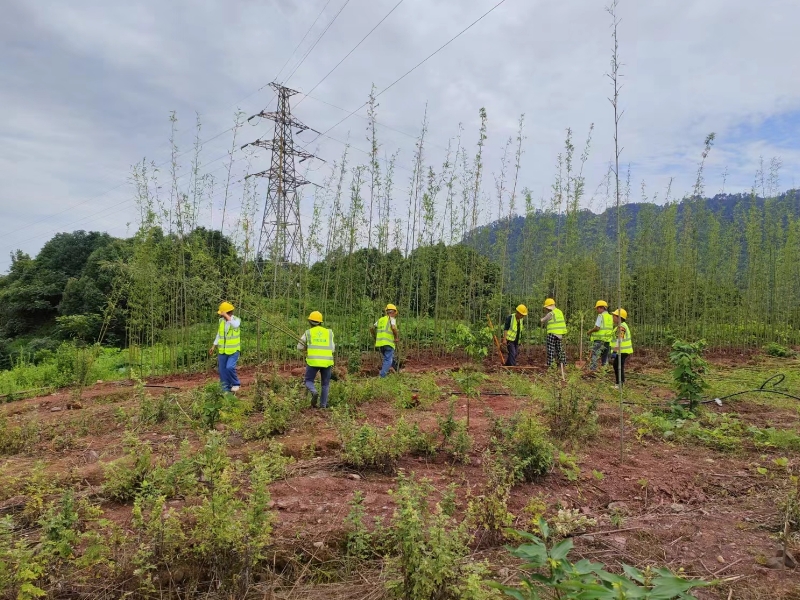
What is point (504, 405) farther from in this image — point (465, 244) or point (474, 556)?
point (465, 244)

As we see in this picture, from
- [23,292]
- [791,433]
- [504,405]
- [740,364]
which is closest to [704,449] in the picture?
[791,433]

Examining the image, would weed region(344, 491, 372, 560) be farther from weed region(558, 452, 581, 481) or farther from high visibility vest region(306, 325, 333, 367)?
high visibility vest region(306, 325, 333, 367)

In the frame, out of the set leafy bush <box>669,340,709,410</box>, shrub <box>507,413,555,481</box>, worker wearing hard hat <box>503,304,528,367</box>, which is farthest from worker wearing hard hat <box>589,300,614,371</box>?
shrub <box>507,413,555,481</box>

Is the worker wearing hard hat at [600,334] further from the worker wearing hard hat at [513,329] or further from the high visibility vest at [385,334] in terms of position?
the high visibility vest at [385,334]

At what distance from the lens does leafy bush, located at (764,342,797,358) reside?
40.9 ft

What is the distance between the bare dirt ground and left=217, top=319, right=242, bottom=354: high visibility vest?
5.67 ft

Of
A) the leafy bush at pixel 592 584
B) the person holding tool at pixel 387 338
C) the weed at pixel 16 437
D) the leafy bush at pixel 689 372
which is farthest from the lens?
the person holding tool at pixel 387 338

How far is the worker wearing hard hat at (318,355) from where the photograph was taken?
6508 millimetres

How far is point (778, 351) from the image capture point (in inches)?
498

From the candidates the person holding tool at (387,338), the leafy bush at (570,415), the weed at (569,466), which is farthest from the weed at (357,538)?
the person holding tool at (387,338)

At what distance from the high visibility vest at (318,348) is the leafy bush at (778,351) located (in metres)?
12.6

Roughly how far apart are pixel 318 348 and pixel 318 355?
10cm

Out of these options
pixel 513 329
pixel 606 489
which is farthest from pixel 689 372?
pixel 513 329

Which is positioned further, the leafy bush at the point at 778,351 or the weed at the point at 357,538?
the leafy bush at the point at 778,351
